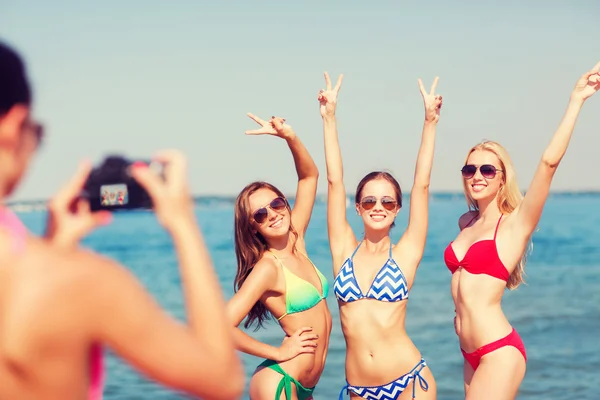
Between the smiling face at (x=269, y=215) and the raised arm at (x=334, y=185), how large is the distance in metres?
0.32

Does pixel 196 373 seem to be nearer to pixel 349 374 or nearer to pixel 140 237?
pixel 349 374

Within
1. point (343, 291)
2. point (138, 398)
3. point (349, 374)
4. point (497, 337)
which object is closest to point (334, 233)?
point (343, 291)

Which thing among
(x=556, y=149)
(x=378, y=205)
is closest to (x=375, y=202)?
(x=378, y=205)

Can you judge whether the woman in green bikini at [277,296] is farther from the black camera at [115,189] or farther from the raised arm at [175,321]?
the raised arm at [175,321]

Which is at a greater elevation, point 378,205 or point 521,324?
point 378,205

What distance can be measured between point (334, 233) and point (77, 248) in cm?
380

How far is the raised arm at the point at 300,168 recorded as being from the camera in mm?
5555

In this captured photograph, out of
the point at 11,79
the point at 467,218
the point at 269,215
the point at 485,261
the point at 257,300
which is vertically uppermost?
the point at 11,79

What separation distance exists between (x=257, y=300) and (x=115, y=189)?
10.9 ft

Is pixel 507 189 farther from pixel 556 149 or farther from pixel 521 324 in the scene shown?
pixel 521 324

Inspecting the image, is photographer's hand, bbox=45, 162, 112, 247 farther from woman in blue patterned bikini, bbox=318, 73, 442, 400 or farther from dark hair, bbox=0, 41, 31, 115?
woman in blue patterned bikini, bbox=318, 73, 442, 400

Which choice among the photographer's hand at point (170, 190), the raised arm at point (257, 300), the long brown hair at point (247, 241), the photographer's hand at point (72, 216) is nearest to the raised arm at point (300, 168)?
the long brown hair at point (247, 241)

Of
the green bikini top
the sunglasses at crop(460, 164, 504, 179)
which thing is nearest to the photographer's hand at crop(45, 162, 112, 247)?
the green bikini top

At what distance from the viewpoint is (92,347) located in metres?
1.60
